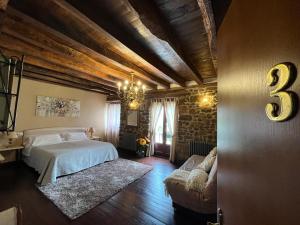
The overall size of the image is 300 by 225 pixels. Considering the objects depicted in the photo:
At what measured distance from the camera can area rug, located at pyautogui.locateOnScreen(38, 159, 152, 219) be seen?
2365 millimetres

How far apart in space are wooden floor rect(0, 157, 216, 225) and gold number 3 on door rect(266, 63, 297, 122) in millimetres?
2247

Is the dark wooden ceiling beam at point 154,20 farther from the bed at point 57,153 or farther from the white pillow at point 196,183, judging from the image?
the bed at point 57,153

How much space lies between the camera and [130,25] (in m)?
1.88

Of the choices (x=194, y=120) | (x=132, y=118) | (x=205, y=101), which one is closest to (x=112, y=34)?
(x=205, y=101)

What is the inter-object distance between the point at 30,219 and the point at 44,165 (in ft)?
4.80

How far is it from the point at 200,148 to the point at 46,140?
4304mm

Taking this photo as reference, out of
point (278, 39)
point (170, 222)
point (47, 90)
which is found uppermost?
point (47, 90)

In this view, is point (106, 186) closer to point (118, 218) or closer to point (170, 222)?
point (118, 218)

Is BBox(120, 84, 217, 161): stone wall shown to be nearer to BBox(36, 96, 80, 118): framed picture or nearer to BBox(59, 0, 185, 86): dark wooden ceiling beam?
BBox(59, 0, 185, 86): dark wooden ceiling beam

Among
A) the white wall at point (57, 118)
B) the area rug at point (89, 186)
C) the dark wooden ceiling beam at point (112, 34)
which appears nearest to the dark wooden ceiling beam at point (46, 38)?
the dark wooden ceiling beam at point (112, 34)

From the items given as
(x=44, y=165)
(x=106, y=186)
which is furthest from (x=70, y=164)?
(x=106, y=186)

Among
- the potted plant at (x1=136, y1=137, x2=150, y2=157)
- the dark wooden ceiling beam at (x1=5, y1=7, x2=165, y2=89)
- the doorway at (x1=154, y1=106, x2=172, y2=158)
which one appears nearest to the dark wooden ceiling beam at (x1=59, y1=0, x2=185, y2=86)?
the dark wooden ceiling beam at (x1=5, y1=7, x2=165, y2=89)

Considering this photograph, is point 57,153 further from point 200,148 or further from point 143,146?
point 200,148

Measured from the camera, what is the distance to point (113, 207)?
2.37m
